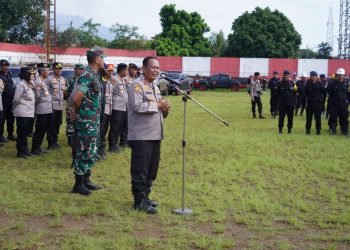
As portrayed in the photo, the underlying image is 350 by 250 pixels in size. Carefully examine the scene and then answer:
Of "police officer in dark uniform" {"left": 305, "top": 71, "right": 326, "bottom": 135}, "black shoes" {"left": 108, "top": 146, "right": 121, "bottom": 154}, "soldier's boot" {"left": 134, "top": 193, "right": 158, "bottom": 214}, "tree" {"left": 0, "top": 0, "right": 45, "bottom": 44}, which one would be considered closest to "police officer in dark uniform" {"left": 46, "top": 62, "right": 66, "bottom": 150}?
"black shoes" {"left": 108, "top": 146, "right": 121, "bottom": 154}

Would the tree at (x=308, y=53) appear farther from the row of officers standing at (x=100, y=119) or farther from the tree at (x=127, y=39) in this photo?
the row of officers standing at (x=100, y=119)

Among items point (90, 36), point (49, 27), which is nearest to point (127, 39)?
point (90, 36)

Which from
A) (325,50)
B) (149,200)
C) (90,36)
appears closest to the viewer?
(149,200)

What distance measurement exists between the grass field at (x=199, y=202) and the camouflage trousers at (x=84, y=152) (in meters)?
0.42

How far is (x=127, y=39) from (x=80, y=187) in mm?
52958

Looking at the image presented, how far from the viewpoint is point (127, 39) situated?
195 ft

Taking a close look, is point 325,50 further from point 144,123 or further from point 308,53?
point 144,123

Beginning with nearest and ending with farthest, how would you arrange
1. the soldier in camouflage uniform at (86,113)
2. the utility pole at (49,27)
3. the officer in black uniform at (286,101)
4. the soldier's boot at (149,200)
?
1. the soldier's boot at (149,200)
2. the soldier in camouflage uniform at (86,113)
3. the officer in black uniform at (286,101)
4. the utility pole at (49,27)

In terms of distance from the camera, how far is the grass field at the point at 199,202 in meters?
5.62

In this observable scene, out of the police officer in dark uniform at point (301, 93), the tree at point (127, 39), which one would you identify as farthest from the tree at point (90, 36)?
the police officer in dark uniform at point (301, 93)

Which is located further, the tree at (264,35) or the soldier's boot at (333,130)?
the tree at (264,35)

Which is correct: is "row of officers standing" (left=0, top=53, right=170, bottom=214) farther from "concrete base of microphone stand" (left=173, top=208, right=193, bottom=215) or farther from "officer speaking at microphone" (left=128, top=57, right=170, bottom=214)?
"concrete base of microphone stand" (left=173, top=208, right=193, bottom=215)

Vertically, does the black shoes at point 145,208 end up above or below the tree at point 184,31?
below

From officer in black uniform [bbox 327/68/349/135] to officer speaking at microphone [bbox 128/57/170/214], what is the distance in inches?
366
